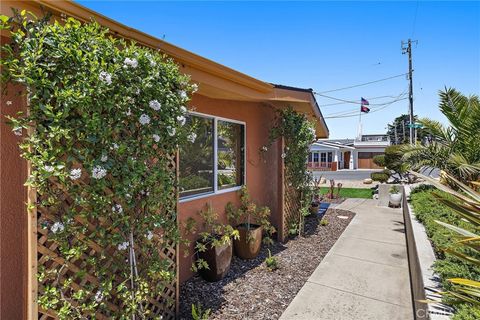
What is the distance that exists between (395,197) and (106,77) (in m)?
11.7

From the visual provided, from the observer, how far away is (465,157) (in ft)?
20.7

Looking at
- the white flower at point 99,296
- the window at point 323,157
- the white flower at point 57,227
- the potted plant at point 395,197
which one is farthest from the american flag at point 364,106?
the white flower at point 57,227

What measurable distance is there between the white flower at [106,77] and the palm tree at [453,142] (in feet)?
21.2

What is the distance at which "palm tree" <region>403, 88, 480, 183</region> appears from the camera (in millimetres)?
6121

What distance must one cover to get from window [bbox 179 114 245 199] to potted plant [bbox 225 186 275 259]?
0.45 meters

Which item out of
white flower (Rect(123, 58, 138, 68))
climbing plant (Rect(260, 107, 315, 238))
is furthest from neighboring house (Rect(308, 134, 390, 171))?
white flower (Rect(123, 58, 138, 68))

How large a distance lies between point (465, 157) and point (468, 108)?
1.31 metres

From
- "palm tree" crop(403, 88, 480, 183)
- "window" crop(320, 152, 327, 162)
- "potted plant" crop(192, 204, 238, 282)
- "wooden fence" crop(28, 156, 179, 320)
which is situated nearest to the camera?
"wooden fence" crop(28, 156, 179, 320)

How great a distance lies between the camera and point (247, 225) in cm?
574

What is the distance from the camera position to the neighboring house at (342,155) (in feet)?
122

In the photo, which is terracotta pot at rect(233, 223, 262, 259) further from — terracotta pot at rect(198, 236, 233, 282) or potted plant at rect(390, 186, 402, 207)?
potted plant at rect(390, 186, 402, 207)

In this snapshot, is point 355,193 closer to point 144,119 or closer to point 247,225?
point 247,225

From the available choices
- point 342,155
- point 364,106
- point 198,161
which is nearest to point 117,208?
point 198,161

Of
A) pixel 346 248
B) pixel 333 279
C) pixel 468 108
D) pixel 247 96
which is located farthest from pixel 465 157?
pixel 247 96
